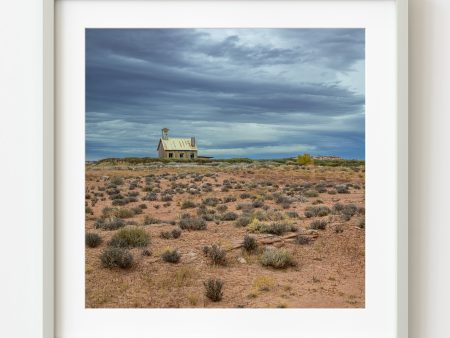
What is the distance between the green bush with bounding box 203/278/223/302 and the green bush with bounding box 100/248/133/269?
639 mm

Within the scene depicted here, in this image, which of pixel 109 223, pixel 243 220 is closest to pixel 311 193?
pixel 243 220

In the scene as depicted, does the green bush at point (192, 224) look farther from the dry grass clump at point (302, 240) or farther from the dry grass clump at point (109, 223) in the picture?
the dry grass clump at point (302, 240)

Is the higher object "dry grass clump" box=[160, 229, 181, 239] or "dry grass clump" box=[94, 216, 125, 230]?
"dry grass clump" box=[94, 216, 125, 230]

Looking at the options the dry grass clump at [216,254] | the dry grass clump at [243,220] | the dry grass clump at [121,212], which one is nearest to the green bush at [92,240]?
the dry grass clump at [121,212]

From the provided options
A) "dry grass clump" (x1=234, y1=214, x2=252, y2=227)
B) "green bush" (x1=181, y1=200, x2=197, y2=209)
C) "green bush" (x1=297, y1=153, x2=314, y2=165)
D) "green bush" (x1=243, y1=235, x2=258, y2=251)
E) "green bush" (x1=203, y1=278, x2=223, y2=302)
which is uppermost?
"green bush" (x1=297, y1=153, x2=314, y2=165)

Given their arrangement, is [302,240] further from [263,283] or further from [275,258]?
[263,283]

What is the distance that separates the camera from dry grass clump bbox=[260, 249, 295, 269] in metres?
3.14

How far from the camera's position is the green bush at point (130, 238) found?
3129mm

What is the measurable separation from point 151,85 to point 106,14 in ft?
2.27
